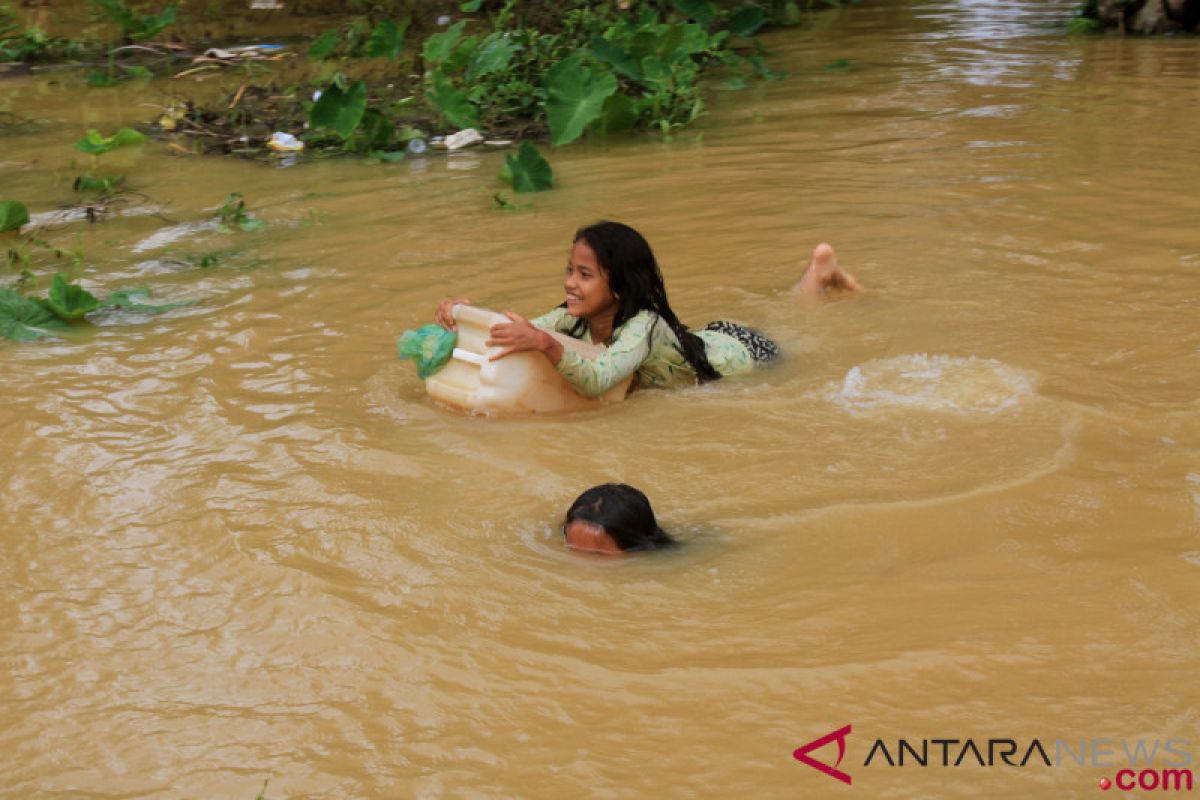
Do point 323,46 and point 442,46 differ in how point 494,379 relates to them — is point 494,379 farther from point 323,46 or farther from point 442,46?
point 323,46

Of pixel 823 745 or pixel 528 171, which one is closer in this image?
pixel 823 745

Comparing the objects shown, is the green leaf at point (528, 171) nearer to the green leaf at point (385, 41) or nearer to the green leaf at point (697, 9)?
the green leaf at point (385, 41)

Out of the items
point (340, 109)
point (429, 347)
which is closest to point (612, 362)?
point (429, 347)

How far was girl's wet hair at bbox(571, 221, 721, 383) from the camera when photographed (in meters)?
4.84

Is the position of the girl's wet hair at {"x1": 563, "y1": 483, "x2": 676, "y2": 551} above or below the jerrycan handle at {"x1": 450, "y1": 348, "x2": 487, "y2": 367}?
below

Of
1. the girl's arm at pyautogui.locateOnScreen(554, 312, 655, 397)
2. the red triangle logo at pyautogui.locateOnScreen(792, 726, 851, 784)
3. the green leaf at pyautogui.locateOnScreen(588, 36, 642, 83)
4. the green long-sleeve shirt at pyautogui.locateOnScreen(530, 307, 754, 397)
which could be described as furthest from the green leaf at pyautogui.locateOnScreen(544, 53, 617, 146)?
the red triangle logo at pyautogui.locateOnScreen(792, 726, 851, 784)

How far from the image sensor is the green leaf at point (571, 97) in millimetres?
8586

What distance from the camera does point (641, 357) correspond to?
4875 millimetres

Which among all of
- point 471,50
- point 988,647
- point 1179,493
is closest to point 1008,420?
point 1179,493

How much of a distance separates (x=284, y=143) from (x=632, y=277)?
15.7ft

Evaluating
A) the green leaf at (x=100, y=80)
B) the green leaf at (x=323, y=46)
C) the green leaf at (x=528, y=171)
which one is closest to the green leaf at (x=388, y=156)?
the green leaf at (x=528, y=171)

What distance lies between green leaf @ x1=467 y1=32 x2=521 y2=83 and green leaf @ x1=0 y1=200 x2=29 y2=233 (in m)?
3.48

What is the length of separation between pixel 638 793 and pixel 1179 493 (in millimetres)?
2021

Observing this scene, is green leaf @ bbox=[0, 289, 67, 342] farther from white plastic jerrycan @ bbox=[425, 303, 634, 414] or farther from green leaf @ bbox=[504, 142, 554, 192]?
green leaf @ bbox=[504, 142, 554, 192]
